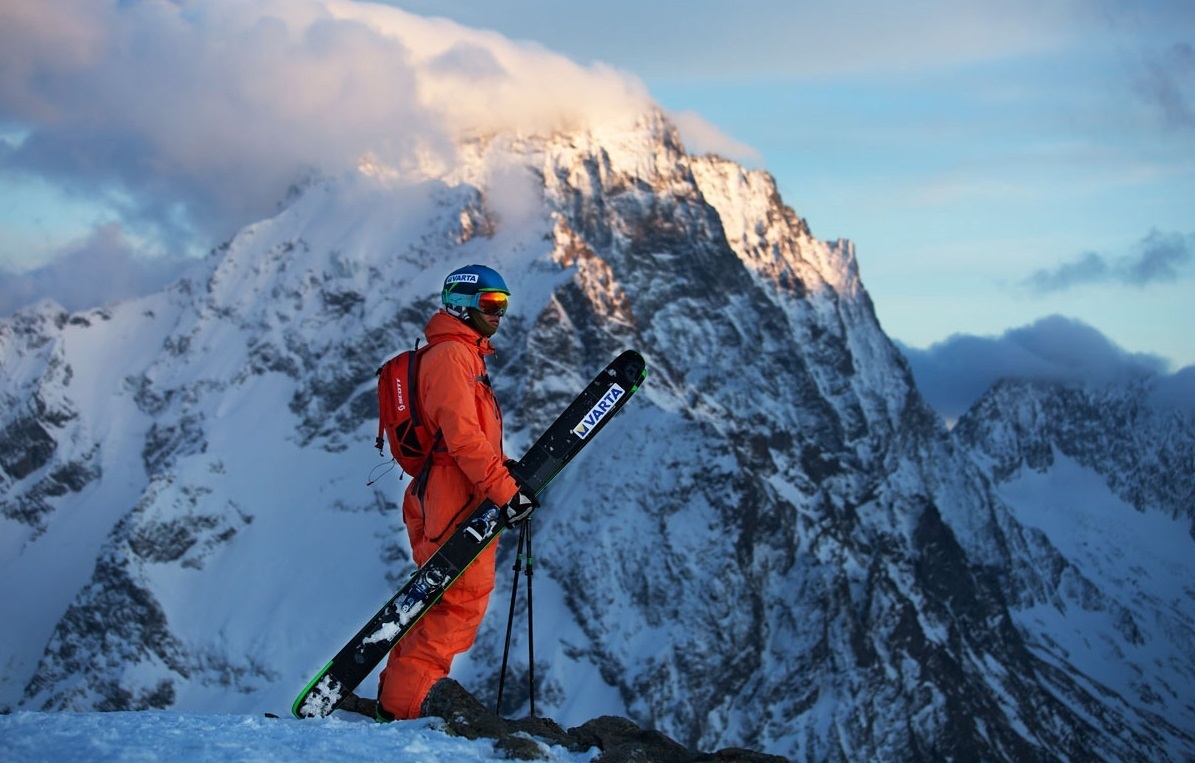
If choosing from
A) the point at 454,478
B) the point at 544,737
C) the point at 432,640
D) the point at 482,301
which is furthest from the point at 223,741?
the point at 482,301

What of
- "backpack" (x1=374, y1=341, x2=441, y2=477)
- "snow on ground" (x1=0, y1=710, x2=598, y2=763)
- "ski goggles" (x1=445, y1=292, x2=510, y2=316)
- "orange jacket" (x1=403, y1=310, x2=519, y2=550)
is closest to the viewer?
"snow on ground" (x1=0, y1=710, x2=598, y2=763)

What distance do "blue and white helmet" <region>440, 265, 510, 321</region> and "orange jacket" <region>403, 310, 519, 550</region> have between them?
0.15 m

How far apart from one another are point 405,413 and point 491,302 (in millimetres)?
1471

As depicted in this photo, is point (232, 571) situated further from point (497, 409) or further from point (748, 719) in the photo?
point (497, 409)

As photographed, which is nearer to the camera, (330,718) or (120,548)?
(330,718)

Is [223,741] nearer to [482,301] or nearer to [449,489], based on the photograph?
[449,489]

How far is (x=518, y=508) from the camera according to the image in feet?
41.9

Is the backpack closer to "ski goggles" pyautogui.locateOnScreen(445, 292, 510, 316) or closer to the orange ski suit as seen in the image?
the orange ski suit

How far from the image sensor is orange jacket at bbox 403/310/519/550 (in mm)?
12688

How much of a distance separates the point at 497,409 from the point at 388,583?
17218cm

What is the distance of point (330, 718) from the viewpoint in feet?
38.3

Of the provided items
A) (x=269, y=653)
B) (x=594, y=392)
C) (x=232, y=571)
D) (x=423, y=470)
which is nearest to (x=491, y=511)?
(x=423, y=470)

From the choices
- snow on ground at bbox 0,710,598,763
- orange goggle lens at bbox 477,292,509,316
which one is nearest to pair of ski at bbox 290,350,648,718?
snow on ground at bbox 0,710,598,763

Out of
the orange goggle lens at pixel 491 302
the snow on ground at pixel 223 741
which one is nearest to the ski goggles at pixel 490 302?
the orange goggle lens at pixel 491 302
